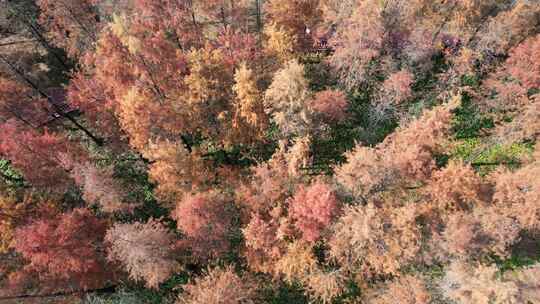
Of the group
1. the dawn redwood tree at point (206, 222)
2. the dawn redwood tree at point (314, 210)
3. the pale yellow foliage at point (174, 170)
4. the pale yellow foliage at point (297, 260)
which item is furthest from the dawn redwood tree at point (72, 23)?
the pale yellow foliage at point (297, 260)

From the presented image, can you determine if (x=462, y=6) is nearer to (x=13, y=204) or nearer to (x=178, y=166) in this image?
(x=178, y=166)

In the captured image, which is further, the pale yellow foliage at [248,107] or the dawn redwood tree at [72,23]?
the dawn redwood tree at [72,23]

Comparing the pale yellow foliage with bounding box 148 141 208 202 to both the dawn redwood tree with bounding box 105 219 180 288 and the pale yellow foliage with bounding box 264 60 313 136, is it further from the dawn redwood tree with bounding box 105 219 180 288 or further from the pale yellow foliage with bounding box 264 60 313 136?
the pale yellow foliage with bounding box 264 60 313 136

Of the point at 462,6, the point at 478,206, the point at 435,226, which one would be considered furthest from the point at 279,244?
the point at 462,6

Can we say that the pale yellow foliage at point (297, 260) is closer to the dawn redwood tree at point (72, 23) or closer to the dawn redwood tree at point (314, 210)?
the dawn redwood tree at point (314, 210)

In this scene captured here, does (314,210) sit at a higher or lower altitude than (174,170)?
lower

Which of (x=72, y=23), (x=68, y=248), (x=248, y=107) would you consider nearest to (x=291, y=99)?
(x=248, y=107)

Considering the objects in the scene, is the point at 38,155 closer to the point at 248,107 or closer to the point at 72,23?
the point at 72,23

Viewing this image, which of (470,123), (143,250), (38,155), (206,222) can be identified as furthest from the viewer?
(470,123)

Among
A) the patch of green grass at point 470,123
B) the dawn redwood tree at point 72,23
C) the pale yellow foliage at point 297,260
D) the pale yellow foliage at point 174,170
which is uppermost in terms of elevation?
the dawn redwood tree at point 72,23
